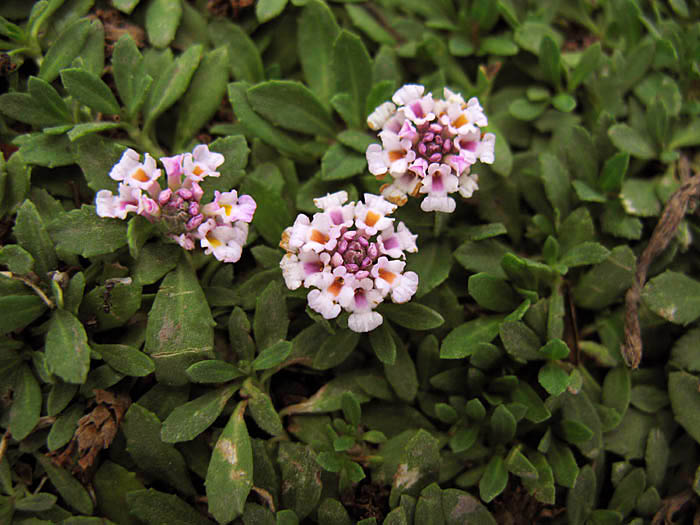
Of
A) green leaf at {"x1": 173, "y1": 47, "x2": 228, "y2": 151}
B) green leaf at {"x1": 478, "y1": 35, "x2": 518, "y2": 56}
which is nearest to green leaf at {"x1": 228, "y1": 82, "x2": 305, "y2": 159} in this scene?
green leaf at {"x1": 173, "y1": 47, "x2": 228, "y2": 151}

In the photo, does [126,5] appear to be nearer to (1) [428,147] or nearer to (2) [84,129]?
(2) [84,129]

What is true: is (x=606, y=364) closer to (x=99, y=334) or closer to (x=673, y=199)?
(x=673, y=199)

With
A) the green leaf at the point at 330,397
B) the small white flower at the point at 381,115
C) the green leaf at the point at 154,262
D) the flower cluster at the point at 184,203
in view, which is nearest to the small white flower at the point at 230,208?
the flower cluster at the point at 184,203

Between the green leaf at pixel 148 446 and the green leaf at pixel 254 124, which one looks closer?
the green leaf at pixel 148 446

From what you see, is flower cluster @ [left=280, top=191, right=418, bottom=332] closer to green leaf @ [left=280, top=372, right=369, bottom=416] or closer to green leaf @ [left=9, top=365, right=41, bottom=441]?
green leaf @ [left=280, top=372, right=369, bottom=416]

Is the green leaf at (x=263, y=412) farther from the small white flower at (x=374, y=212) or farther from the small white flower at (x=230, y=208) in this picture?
the small white flower at (x=374, y=212)

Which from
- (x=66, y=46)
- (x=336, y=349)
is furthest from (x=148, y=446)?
(x=66, y=46)

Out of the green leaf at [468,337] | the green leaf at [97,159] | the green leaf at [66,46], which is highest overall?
the green leaf at [66,46]
